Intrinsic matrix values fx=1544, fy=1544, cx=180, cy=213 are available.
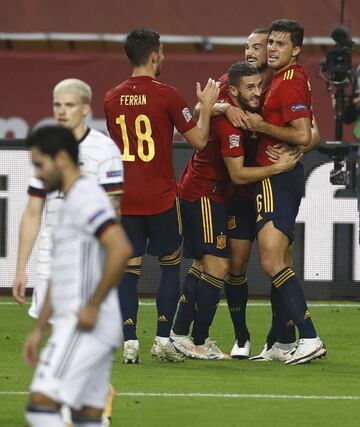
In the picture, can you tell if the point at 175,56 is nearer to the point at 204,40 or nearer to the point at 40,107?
the point at 204,40

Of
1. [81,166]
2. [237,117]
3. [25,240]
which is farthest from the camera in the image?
[237,117]

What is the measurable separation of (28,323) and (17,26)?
26.6 feet

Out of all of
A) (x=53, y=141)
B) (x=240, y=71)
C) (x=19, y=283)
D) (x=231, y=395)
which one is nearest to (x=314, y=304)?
(x=240, y=71)

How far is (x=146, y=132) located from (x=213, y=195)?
749mm

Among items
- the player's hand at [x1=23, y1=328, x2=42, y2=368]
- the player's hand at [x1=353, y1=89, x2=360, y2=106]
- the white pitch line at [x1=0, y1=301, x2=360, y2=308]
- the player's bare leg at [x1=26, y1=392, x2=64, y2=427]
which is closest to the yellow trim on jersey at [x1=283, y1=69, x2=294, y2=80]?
the white pitch line at [x1=0, y1=301, x2=360, y2=308]

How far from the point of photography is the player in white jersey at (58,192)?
7366 mm

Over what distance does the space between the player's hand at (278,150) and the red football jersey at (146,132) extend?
0.58m

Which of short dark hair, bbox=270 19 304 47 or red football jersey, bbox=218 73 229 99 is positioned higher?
short dark hair, bbox=270 19 304 47

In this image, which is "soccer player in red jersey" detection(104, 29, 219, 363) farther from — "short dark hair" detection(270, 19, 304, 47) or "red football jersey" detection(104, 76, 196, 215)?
"short dark hair" detection(270, 19, 304, 47)

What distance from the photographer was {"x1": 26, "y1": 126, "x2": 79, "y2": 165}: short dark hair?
5.95 meters

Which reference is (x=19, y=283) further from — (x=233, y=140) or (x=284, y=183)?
(x=284, y=183)

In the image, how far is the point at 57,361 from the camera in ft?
19.2

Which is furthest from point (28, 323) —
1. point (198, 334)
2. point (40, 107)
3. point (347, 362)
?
point (40, 107)

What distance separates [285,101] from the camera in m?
10.1
